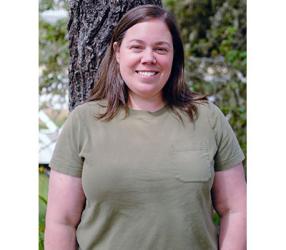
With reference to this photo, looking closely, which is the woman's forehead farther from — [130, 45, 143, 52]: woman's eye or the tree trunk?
the tree trunk

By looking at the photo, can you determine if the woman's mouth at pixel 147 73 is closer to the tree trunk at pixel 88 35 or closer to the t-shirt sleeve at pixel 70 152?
the t-shirt sleeve at pixel 70 152

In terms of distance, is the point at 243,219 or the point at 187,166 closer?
the point at 187,166

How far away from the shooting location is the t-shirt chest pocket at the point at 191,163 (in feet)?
5.09

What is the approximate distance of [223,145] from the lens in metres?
1.60

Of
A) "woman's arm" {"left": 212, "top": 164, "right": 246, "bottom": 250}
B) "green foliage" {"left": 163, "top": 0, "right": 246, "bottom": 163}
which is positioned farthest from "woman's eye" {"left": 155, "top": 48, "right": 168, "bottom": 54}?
"green foliage" {"left": 163, "top": 0, "right": 246, "bottom": 163}

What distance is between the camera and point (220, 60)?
4738 mm

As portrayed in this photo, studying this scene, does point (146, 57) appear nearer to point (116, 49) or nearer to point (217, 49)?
point (116, 49)

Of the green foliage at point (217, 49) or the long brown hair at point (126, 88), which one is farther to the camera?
the green foliage at point (217, 49)

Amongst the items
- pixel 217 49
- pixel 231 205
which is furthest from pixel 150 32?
pixel 217 49

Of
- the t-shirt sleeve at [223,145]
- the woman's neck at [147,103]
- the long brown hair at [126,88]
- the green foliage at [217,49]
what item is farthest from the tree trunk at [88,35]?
the green foliage at [217,49]
